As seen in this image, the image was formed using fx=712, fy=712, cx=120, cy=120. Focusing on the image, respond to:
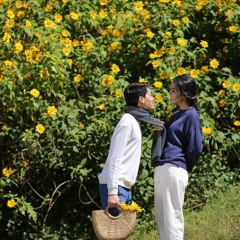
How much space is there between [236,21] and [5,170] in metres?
2.31

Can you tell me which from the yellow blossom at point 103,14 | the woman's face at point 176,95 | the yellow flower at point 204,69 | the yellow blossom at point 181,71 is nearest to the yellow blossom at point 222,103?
the yellow flower at point 204,69

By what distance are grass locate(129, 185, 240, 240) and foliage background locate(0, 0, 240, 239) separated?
0.13 m

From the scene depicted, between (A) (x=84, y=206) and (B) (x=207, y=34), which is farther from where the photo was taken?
(B) (x=207, y=34)

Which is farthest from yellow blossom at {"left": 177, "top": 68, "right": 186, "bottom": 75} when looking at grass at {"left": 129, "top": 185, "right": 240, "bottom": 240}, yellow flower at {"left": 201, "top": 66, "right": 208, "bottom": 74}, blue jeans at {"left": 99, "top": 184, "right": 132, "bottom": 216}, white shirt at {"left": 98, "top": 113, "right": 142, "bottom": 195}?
blue jeans at {"left": 99, "top": 184, "right": 132, "bottom": 216}

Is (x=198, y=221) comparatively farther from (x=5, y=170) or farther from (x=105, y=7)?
(x=105, y=7)

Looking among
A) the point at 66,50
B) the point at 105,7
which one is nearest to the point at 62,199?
the point at 66,50

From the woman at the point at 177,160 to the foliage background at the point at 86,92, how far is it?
1.28 m

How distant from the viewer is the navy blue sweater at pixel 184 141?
12.8ft

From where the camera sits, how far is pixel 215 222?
505cm

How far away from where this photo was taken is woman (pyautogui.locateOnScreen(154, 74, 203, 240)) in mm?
3887

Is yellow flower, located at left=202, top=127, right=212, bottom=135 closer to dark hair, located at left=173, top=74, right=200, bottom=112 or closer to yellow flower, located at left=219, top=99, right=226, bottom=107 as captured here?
yellow flower, located at left=219, top=99, right=226, bottom=107

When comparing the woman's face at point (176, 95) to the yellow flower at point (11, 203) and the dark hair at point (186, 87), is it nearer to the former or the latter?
the dark hair at point (186, 87)

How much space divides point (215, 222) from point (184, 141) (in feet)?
4.26

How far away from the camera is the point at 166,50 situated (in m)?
5.65
